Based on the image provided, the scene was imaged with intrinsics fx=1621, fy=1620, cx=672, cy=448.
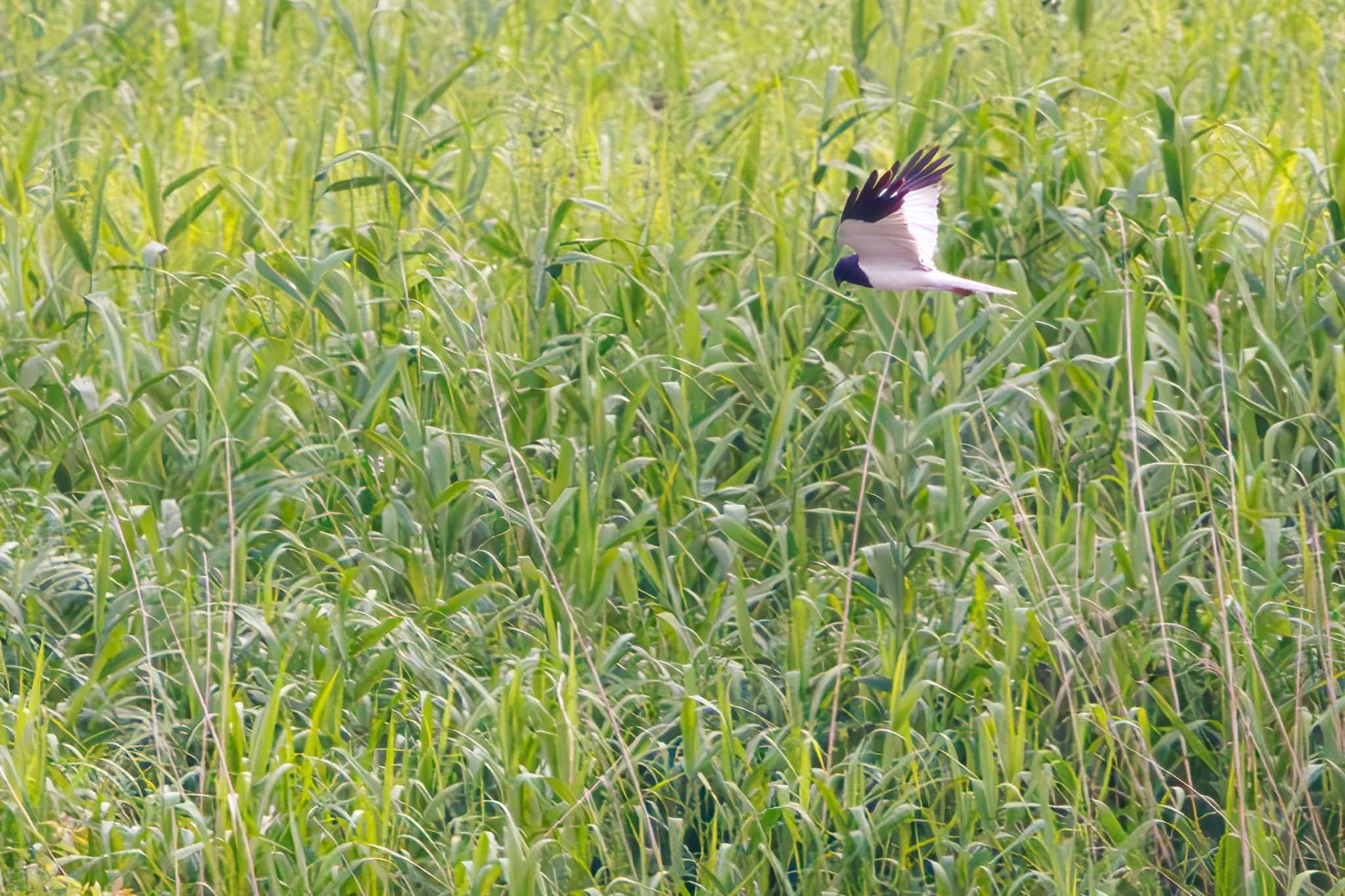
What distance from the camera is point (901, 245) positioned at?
2.90 m

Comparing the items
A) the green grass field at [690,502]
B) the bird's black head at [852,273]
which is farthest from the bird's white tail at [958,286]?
the green grass field at [690,502]

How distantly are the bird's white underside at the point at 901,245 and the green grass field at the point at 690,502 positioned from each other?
362mm

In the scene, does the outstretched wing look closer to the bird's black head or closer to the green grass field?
the bird's black head

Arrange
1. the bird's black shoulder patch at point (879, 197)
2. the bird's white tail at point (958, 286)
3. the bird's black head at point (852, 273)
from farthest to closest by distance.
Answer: the bird's black head at point (852, 273) < the bird's black shoulder patch at point (879, 197) < the bird's white tail at point (958, 286)

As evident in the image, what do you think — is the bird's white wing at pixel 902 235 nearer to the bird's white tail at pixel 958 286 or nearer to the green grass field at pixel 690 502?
the bird's white tail at pixel 958 286

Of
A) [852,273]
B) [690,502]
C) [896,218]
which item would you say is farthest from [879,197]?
[690,502]

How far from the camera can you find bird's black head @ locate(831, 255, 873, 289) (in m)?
2.95

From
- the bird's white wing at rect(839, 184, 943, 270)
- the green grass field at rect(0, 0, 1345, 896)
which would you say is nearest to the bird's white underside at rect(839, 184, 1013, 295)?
the bird's white wing at rect(839, 184, 943, 270)

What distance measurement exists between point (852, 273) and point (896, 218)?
147mm

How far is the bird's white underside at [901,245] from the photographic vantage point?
113 inches

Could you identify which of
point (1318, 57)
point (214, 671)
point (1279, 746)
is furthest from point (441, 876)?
point (1318, 57)

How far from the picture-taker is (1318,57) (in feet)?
15.6

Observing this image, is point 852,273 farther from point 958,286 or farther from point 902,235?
point 958,286

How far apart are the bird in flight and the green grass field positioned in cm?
36
